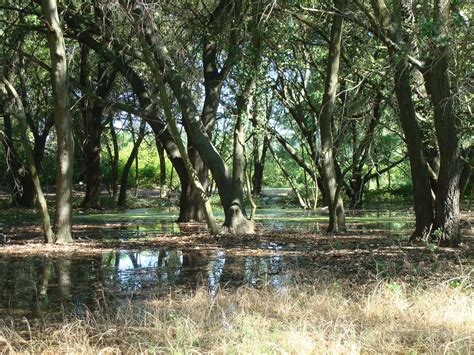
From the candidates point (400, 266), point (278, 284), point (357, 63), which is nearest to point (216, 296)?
point (278, 284)

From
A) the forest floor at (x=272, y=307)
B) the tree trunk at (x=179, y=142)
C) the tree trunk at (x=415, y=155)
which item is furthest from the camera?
the tree trunk at (x=179, y=142)

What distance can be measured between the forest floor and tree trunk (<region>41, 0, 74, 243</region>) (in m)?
1.36

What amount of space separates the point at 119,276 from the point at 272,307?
350 centimetres

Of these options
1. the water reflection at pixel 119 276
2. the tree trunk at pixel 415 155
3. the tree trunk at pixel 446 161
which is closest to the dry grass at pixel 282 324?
the water reflection at pixel 119 276

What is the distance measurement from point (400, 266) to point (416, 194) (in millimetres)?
A: 3204

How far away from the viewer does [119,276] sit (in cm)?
909

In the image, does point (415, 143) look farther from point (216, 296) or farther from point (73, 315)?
point (73, 315)

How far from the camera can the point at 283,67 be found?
19062 millimetres

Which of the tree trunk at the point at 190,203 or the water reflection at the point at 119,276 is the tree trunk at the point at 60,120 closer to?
the water reflection at the point at 119,276

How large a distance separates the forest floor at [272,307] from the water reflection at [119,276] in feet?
0.11

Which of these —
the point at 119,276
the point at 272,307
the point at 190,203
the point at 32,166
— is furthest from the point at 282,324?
the point at 190,203

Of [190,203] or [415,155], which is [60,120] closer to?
[415,155]

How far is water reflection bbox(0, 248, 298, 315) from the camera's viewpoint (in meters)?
7.48

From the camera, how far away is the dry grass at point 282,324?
4895mm
